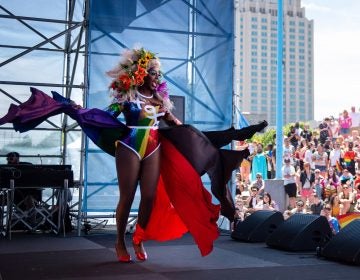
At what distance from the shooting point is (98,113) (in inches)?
188

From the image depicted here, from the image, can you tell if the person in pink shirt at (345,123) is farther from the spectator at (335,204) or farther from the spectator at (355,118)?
the spectator at (335,204)

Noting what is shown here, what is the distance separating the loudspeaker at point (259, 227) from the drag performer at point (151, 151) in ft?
4.42

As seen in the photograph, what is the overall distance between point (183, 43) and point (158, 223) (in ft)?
11.6

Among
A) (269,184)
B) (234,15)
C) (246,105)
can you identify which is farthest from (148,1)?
(246,105)

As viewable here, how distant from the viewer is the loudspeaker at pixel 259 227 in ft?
19.5

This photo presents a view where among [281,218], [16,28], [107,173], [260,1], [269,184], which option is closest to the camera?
[281,218]

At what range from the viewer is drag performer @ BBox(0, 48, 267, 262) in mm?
4488

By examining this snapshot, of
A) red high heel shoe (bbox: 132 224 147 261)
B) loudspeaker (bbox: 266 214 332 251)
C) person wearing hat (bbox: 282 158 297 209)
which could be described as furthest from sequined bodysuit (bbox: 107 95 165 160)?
person wearing hat (bbox: 282 158 297 209)

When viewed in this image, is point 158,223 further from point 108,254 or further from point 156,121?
point 156,121

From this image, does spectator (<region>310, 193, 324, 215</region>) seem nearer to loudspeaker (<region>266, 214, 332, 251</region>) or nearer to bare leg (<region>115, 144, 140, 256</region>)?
A: loudspeaker (<region>266, 214, 332, 251</region>)

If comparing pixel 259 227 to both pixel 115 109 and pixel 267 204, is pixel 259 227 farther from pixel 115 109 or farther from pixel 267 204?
pixel 267 204

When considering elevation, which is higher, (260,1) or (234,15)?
(260,1)

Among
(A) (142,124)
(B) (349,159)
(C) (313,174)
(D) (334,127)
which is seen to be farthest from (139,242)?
(D) (334,127)

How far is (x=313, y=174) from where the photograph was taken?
1138 cm
